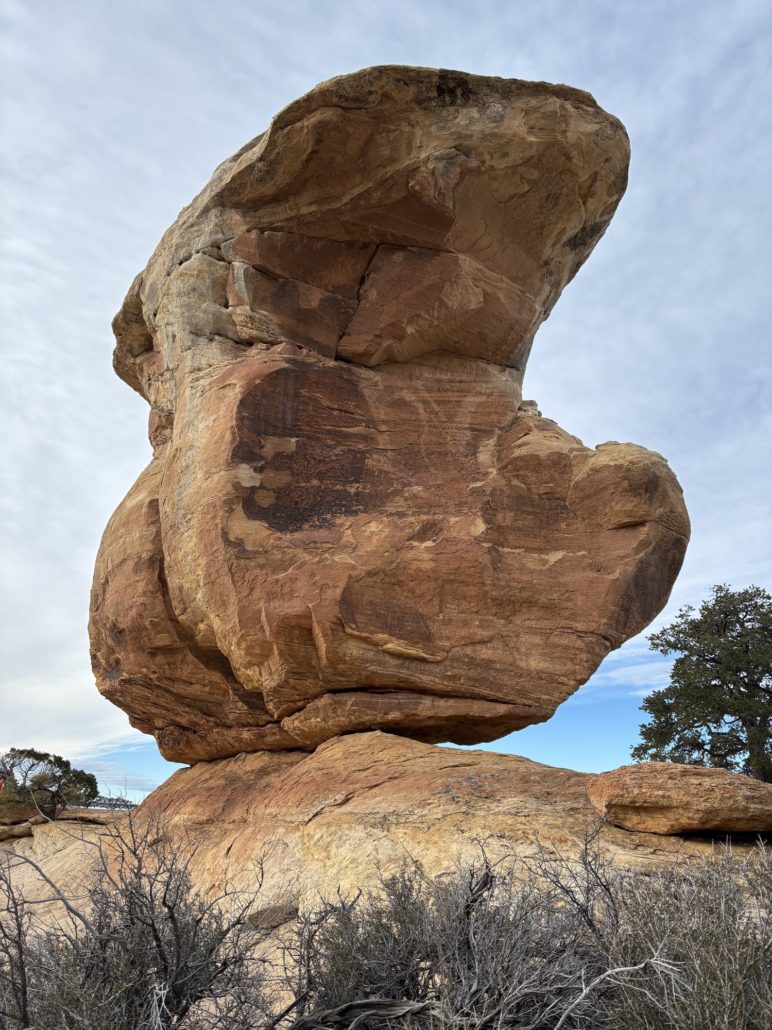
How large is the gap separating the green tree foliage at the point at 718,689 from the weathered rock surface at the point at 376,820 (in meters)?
10.9

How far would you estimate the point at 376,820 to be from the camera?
7449mm

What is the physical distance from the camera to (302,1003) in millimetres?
4266

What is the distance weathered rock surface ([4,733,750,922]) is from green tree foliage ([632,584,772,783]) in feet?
35.7

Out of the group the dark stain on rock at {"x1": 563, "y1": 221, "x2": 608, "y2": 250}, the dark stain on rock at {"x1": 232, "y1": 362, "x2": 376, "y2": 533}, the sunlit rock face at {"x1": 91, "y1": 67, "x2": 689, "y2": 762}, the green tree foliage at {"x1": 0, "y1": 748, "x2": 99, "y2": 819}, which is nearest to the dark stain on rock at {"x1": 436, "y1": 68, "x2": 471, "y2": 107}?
the sunlit rock face at {"x1": 91, "y1": 67, "x2": 689, "y2": 762}

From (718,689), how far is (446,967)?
15885mm

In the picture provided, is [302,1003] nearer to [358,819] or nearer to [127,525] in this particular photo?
[358,819]

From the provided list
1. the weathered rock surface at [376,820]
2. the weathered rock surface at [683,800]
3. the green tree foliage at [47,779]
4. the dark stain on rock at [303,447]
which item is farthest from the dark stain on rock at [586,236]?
the green tree foliage at [47,779]

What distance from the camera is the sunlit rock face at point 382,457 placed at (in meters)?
9.62

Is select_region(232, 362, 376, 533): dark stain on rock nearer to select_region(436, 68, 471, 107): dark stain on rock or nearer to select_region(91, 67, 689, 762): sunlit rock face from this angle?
select_region(91, 67, 689, 762): sunlit rock face

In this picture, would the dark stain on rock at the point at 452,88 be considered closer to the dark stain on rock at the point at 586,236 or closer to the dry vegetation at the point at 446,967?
the dark stain on rock at the point at 586,236

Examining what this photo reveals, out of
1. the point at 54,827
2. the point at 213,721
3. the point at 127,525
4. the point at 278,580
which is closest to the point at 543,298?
the point at 278,580

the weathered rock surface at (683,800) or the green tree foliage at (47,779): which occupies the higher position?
the green tree foliage at (47,779)

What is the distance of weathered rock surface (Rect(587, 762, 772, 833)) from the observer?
6.41 meters

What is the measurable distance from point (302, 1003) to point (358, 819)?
3.33 meters
